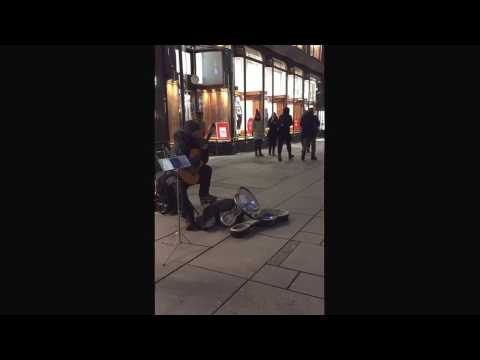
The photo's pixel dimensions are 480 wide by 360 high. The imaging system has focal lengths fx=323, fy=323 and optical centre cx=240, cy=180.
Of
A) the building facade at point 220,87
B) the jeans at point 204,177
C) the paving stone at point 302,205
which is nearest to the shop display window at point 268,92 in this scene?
the building facade at point 220,87

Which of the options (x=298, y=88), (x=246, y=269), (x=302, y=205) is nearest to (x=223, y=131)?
(x=302, y=205)

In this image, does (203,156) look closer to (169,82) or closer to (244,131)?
(169,82)

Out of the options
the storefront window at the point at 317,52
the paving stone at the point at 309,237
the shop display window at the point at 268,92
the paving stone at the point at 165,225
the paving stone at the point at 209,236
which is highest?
the storefront window at the point at 317,52

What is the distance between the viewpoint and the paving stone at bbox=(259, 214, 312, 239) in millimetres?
4441

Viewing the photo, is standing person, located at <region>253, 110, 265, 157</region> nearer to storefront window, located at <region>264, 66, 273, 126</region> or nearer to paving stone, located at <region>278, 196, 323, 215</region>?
storefront window, located at <region>264, 66, 273, 126</region>

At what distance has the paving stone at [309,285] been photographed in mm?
2926

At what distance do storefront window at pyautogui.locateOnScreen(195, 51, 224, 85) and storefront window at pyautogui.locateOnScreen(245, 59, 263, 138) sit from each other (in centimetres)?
208

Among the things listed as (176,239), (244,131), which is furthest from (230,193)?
(244,131)

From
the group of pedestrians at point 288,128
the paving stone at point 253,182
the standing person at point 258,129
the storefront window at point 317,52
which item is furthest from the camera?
the storefront window at point 317,52

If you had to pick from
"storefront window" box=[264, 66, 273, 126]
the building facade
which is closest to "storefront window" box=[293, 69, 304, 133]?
the building facade

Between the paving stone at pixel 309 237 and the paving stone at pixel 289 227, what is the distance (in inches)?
3.4

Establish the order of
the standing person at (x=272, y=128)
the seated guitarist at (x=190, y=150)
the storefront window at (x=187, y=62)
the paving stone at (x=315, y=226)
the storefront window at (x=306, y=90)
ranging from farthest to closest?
the storefront window at (x=306, y=90) → the standing person at (x=272, y=128) → the storefront window at (x=187, y=62) → the seated guitarist at (x=190, y=150) → the paving stone at (x=315, y=226)

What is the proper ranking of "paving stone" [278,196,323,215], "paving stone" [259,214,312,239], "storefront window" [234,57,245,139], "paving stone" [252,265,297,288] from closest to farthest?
1. "paving stone" [252,265,297,288]
2. "paving stone" [259,214,312,239]
3. "paving stone" [278,196,323,215]
4. "storefront window" [234,57,245,139]

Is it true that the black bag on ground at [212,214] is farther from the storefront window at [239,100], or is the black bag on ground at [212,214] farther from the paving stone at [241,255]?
the storefront window at [239,100]
